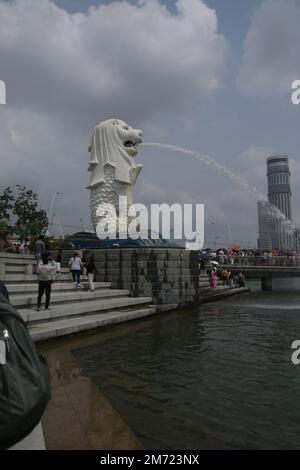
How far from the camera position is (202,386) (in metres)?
4.81

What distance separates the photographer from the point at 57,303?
10172mm

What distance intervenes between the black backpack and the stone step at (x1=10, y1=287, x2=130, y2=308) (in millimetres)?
6225

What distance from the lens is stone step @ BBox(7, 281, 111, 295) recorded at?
9.79 meters

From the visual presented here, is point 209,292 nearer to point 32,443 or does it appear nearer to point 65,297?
point 65,297

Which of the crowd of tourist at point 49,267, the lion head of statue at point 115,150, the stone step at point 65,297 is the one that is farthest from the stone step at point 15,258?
the lion head of statue at point 115,150

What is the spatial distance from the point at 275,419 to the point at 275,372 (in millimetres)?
1806

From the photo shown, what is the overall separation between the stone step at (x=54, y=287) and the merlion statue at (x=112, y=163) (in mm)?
5145

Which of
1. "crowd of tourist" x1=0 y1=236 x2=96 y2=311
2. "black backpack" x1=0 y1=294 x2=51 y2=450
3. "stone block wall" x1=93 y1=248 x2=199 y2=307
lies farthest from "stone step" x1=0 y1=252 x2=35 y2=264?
"black backpack" x1=0 y1=294 x2=51 y2=450

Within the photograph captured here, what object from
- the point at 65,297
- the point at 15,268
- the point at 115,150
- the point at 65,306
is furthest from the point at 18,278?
the point at 115,150

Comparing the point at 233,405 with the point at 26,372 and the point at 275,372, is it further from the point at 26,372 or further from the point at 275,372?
the point at 26,372

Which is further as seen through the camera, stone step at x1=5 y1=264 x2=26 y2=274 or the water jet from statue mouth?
the water jet from statue mouth

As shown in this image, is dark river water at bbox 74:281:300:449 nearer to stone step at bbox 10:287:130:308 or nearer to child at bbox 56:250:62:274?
stone step at bbox 10:287:130:308

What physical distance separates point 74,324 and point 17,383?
6.08 meters
